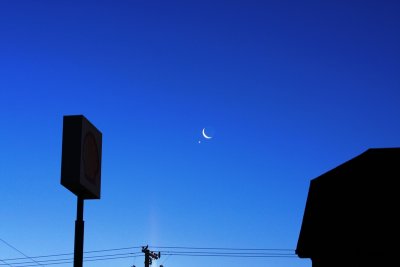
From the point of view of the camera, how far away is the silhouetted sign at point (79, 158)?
8523mm

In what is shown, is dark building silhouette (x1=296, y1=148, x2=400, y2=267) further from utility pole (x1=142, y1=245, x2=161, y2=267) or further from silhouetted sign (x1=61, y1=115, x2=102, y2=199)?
utility pole (x1=142, y1=245, x2=161, y2=267)

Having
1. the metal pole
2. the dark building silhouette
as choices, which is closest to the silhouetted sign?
the metal pole

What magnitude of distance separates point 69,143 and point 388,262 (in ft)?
29.8

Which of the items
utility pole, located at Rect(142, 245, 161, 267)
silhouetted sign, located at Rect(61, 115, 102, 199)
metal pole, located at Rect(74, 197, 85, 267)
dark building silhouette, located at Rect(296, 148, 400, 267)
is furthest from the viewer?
utility pole, located at Rect(142, 245, 161, 267)

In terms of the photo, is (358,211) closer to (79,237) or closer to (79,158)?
(79,237)

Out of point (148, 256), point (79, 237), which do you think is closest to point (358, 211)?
point (79, 237)

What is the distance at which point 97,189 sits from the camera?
31.1 ft

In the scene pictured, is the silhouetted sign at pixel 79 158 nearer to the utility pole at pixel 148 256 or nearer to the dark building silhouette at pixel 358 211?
the dark building silhouette at pixel 358 211

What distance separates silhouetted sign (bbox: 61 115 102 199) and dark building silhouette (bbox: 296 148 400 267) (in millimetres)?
7930

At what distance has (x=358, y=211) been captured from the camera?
49.8 feet

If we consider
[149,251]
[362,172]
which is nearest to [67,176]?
[362,172]

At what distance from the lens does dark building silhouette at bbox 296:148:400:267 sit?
47.3 ft

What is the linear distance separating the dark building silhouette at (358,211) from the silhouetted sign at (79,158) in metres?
7.93

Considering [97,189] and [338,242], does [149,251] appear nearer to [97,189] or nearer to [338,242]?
[338,242]
